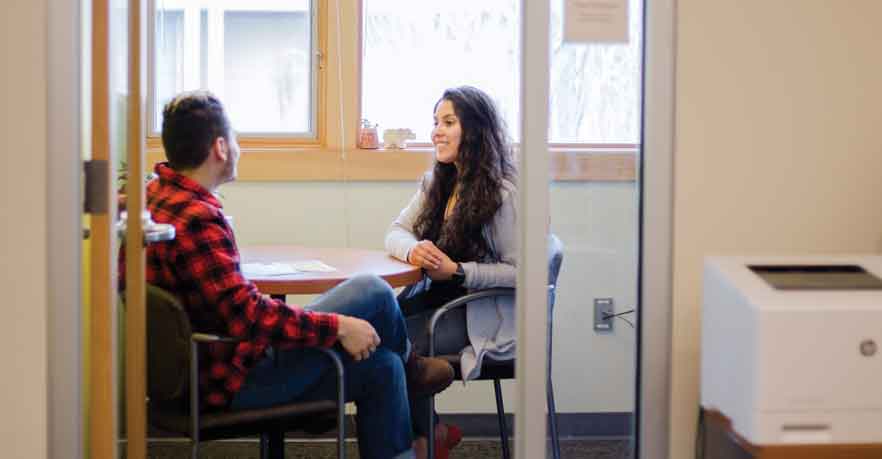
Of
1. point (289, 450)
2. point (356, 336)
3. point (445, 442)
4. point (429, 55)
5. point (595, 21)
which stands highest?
point (429, 55)

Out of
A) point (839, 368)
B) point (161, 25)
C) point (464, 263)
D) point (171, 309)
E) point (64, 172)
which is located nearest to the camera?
point (839, 368)

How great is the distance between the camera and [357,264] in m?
3.19

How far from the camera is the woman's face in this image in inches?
136

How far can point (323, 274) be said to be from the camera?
2949mm

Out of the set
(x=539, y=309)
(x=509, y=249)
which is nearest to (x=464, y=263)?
(x=509, y=249)

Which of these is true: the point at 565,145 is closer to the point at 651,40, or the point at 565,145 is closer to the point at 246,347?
the point at 651,40

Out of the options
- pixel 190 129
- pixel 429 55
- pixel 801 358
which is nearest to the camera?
pixel 801 358

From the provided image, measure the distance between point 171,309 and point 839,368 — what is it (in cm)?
145

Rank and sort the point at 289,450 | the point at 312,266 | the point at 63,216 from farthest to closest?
the point at 289,450, the point at 312,266, the point at 63,216

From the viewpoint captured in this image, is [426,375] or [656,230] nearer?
[656,230]

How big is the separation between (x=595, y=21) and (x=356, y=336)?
0.98 metres

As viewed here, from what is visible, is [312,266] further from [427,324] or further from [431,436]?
[431,436]

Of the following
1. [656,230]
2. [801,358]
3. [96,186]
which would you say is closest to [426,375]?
[656,230]

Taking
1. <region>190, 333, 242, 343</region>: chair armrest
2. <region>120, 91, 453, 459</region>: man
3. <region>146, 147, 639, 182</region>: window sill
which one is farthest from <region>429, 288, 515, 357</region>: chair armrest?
<region>146, 147, 639, 182</region>: window sill
